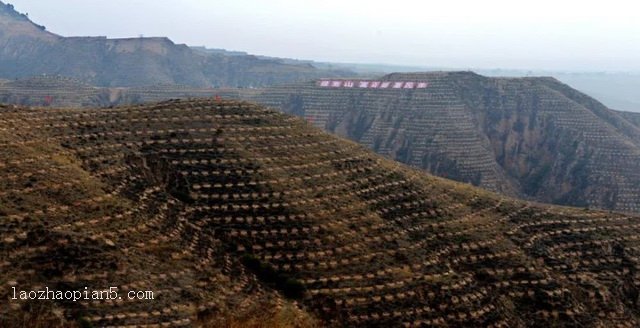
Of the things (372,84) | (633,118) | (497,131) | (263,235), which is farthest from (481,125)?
(263,235)

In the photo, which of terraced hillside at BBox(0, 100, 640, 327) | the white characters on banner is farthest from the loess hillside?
terraced hillside at BBox(0, 100, 640, 327)

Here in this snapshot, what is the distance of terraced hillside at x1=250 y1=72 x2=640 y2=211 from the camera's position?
126 m

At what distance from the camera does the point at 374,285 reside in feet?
130

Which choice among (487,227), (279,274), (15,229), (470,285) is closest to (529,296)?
(470,285)

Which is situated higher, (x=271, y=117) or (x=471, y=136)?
(x=271, y=117)

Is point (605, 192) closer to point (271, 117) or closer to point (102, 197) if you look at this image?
point (271, 117)

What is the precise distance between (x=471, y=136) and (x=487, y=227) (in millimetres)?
91929

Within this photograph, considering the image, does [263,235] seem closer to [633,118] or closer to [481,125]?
[481,125]

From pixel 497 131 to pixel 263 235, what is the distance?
123 metres

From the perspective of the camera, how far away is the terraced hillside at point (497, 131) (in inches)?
4963

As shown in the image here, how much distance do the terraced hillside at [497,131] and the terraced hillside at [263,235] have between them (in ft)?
236

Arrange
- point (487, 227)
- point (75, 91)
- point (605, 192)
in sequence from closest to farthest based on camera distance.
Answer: point (487, 227) < point (605, 192) < point (75, 91)

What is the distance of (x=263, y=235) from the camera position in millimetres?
42812

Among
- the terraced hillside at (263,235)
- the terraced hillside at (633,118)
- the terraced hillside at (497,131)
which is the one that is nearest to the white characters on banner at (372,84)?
the terraced hillside at (497,131)
